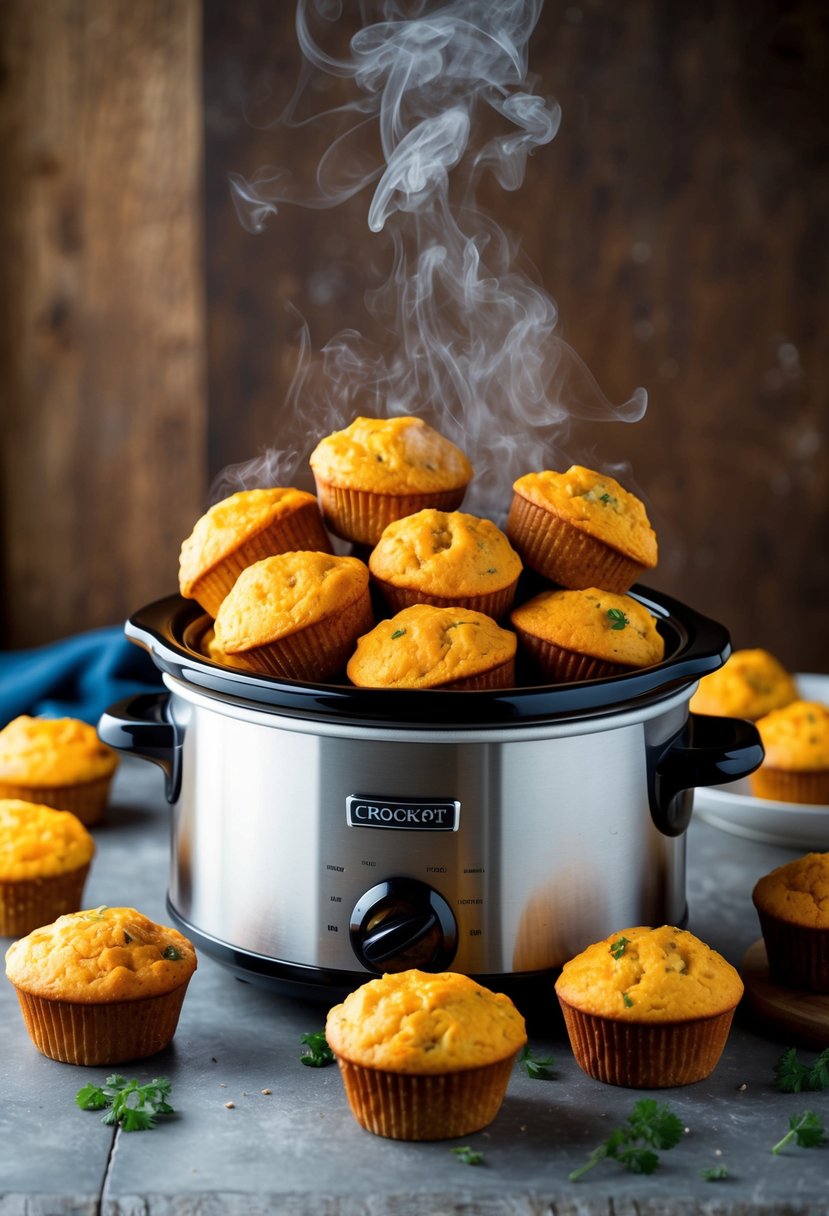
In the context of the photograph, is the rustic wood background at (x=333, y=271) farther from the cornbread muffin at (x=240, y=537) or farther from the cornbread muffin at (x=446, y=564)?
the cornbread muffin at (x=446, y=564)

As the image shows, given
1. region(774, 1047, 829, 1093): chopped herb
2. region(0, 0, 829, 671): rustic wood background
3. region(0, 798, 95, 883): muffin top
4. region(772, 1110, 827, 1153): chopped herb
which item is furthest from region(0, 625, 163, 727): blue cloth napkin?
region(772, 1110, 827, 1153): chopped herb

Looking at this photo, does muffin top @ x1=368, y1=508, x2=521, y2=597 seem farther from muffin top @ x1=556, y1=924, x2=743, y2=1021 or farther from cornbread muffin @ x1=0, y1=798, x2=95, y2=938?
cornbread muffin @ x1=0, y1=798, x2=95, y2=938

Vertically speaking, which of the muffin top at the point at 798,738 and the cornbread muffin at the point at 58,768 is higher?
the muffin top at the point at 798,738

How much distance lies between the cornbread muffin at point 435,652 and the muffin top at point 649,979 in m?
0.33

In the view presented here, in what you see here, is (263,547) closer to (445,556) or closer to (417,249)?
(445,556)

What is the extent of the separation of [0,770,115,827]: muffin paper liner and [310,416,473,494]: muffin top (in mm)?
793

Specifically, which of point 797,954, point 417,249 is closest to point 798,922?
point 797,954

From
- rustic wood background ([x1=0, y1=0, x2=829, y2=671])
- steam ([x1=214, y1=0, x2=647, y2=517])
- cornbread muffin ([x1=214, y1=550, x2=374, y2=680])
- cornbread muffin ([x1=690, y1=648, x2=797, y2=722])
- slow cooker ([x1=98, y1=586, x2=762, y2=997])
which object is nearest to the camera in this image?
slow cooker ([x1=98, y1=586, x2=762, y2=997])

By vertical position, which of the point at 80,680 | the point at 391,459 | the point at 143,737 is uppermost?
the point at 391,459

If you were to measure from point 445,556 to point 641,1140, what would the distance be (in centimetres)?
69

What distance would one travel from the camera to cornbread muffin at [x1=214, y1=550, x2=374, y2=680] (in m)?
1.64

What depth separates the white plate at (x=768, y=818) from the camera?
85.0 inches

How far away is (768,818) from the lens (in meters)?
2.19

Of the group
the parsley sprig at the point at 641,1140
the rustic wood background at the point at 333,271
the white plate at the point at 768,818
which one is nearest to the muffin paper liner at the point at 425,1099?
the parsley sprig at the point at 641,1140
